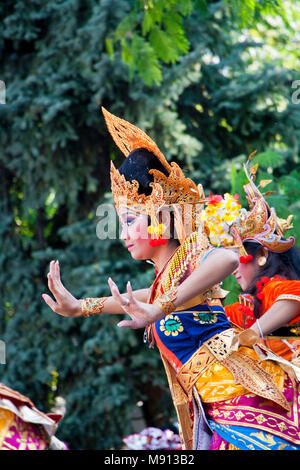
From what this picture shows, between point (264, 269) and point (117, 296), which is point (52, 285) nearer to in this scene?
point (117, 296)

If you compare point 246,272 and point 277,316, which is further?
point 246,272

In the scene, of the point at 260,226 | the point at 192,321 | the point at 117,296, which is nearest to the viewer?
the point at 117,296

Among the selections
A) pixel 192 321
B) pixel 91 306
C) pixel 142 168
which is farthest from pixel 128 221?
pixel 192 321

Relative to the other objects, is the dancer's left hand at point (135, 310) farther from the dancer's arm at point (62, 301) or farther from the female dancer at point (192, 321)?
the dancer's arm at point (62, 301)

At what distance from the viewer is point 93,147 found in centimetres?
924

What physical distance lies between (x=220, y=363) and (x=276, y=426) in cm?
35

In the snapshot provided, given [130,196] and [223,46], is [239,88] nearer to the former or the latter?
[223,46]

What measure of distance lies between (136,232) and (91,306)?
1.43 feet

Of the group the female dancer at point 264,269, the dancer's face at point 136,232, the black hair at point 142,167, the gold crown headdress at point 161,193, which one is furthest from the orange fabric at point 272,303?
the black hair at point 142,167

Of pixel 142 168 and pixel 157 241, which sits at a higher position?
pixel 142 168

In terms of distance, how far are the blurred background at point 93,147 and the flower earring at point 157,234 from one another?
4.65 meters

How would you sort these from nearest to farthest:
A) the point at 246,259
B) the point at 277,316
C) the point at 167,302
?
the point at 167,302, the point at 277,316, the point at 246,259

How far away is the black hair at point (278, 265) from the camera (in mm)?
4105
